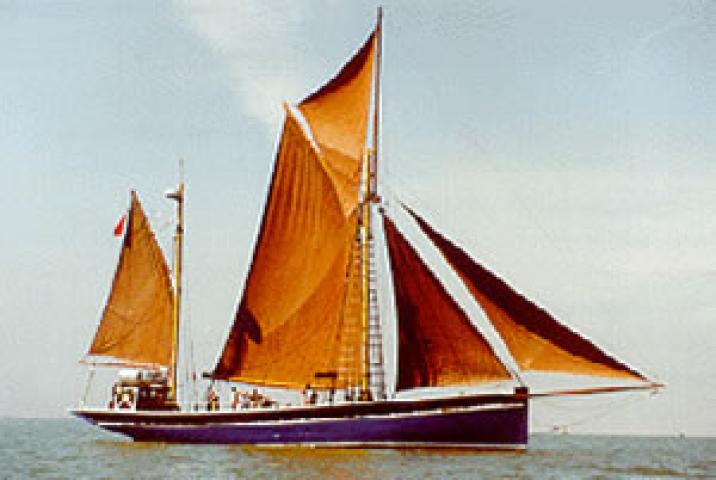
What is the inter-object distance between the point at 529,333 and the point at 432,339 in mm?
3984

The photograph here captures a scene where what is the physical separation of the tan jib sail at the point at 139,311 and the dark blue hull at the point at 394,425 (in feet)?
23.3

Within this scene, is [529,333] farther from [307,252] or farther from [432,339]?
[307,252]

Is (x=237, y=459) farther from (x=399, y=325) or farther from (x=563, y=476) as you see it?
(x=563, y=476)

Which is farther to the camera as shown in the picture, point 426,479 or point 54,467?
point 54,467

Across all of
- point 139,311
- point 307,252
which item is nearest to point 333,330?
point 307,252

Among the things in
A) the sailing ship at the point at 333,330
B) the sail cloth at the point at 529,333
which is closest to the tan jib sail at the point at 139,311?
the sailing ship at the point at 333,330

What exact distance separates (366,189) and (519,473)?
14.9 m

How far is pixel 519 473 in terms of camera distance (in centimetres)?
3356

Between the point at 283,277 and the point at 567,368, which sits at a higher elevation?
the point at 283,277

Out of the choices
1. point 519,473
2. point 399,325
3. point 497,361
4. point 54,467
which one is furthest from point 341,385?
point 54,467

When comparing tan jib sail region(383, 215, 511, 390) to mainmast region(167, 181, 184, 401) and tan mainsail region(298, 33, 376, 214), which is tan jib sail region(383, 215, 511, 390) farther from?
mainmast region(167, 181, 184, 401)

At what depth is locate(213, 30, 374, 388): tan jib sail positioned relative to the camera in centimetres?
4156

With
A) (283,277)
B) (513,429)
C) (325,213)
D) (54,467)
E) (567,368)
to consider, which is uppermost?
(325,213)

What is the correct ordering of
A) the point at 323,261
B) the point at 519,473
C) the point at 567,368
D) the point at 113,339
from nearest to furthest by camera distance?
the point at 519,473 < the point at 567,368 < the point at 323,261 < the point at 113,339
